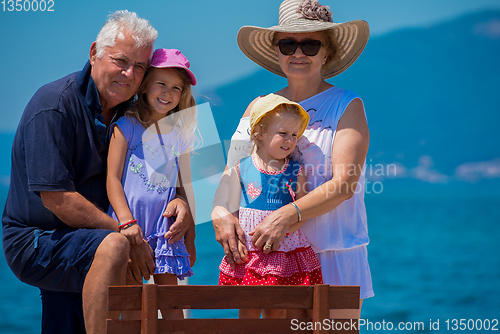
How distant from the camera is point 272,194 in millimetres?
2658

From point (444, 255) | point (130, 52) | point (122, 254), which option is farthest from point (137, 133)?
point (444, 255)

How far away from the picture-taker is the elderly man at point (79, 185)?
2.41m

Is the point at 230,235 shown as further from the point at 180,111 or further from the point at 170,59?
the point at 170,59

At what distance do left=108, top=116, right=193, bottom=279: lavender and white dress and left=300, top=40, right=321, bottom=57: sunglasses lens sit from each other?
984 millimetres

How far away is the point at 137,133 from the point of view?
2.80 meters

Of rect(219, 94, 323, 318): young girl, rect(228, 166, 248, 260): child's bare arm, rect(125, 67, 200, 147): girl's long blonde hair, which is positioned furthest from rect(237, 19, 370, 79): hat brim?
rect(228, 166, 248, 260): child's bare arm

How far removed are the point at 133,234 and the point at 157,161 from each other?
1.60 feet

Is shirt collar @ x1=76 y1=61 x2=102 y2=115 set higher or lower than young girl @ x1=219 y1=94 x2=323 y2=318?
higher

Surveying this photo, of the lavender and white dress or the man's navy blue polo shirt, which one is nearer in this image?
the man's navy blue polo shirt

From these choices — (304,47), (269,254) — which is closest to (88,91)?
(304,47)

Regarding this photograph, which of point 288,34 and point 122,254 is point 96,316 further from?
point 288,34

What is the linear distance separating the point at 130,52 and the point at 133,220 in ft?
3.15

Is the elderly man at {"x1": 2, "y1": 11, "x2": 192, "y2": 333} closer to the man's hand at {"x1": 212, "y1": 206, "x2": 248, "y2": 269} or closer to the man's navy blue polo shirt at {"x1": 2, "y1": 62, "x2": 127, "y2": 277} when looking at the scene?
the man's navy blue polo shirt at {"x1": 2, "y1": 62, "x2": 127, "y2": 277}

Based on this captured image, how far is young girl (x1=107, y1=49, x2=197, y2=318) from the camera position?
2.70 meters
